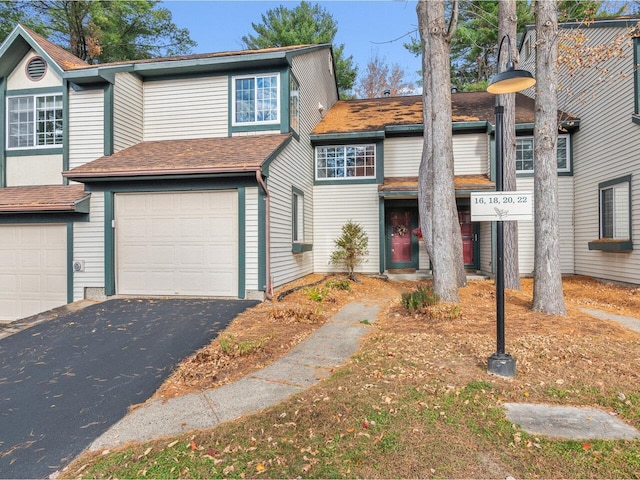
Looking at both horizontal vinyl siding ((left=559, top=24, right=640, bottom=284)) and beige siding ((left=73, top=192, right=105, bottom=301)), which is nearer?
beige siding ((left=73, top=192, right=105, bottom=301))

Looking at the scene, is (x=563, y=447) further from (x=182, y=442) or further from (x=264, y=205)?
(x=264, y=205)

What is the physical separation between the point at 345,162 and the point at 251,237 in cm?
568

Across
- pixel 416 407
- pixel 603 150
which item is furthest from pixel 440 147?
pixel 603 150

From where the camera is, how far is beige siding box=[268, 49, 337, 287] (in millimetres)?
8375

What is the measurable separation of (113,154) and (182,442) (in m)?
8.38

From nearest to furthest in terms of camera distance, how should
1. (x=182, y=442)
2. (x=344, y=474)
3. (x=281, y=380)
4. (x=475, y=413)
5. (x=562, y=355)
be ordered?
(x=344, y=474) < (x=182, y=442) < (x=475, y=413) < (x=281, y=380) < (x=562, y=355)

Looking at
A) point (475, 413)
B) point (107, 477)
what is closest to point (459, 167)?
point (475, 413)

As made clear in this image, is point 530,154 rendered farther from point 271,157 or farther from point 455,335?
point 455,335

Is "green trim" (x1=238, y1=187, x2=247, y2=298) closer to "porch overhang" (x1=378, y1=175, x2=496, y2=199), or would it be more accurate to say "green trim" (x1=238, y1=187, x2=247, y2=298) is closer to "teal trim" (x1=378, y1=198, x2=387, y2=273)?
"porch overhang" (x1=378, y1=175, x2=496, y2=199)

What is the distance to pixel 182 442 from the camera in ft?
9.21

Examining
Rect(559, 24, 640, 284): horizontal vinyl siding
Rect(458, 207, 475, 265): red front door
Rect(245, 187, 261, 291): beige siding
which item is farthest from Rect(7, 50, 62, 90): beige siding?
Rect(559, 24, 640, 284): horizontal vinyl siding

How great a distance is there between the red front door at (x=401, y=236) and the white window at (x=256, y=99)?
5.53 metres

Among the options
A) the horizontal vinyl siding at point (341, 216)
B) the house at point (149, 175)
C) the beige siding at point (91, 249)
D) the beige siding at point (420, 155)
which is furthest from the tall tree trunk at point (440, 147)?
the beige siding at point (91, 249)

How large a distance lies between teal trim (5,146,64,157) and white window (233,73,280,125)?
15.2 feet
